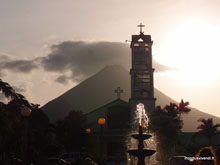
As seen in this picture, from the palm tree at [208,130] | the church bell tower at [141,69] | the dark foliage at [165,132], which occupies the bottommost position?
the dark foliage at [165,132]

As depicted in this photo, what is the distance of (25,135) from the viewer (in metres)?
15.6

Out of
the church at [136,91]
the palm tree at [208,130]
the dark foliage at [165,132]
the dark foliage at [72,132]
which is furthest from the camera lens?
the palm tree at [208,130]

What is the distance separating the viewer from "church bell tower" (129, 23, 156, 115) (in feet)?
173

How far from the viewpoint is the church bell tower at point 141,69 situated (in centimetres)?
5272

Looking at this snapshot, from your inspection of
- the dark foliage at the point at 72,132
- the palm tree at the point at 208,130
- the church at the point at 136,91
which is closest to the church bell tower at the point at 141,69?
the church at the point at 136,91

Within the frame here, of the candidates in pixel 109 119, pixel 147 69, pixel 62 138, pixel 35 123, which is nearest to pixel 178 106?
pixel 147 69

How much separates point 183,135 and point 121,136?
11.9m

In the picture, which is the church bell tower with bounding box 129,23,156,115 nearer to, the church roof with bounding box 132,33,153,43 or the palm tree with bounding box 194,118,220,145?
the church roof with bounding box 132,33,153,43

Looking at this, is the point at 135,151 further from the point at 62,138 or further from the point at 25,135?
the point at 62,138

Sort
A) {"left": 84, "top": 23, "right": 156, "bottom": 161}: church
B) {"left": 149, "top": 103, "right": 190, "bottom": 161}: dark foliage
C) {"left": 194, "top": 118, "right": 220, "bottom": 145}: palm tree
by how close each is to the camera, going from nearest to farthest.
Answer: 1. {"left": 149, "top": 103, "right": 190, "bottom": 161}: dark foliage
2. {"left": 84, "top": 23, "right": 156, "bottom": 161}: church
3. {"left": 194, "top": 118, "right": 220, "bottom": 145}: palm tree

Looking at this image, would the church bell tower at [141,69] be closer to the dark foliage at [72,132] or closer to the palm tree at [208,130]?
the dark foliage at [72,132]

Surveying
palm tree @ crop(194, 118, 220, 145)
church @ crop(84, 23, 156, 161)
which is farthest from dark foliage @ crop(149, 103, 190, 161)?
palm tree @ crop(194, 118, 220, 145)

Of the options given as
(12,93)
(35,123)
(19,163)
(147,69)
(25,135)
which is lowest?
(19,163)

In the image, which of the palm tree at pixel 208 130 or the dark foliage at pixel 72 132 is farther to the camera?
the palm tree at pixel 208 130
